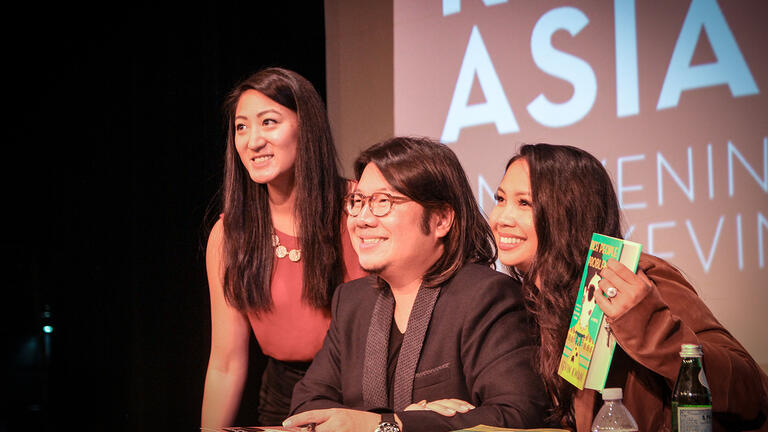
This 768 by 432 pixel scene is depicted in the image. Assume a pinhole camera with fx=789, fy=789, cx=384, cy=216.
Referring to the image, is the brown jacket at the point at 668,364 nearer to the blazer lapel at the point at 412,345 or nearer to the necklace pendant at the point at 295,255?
the blazer lapel at the point at 412,345

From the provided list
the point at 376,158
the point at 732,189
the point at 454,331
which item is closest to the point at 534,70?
the point at 732,189

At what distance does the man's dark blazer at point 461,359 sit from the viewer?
1948 millimetres

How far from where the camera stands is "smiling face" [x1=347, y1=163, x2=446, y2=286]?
7.39 ft

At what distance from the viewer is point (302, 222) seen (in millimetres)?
2807

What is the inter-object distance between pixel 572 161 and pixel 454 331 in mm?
560

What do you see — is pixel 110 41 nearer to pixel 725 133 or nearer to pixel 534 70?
pixel 534 70

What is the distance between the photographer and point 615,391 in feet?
5.08

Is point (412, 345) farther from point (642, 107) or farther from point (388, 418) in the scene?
point (642, 107)

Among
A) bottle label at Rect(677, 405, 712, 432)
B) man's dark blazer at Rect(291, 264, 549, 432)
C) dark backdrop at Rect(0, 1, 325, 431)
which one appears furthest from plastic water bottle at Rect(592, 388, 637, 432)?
dark backdrop at Rect(0, 1, 325, 431)

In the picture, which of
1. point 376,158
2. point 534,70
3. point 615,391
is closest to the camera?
point 615,391

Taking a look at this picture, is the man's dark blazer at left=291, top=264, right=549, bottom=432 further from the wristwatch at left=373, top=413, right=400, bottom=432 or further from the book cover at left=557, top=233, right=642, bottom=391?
the book cover at left=557, top=233, right=642, bottom=391

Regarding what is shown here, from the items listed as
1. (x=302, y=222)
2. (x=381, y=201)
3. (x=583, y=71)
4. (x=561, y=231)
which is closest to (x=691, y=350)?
(x=561, y=231)

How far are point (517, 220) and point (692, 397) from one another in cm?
81

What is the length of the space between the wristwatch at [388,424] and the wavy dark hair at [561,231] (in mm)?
400
